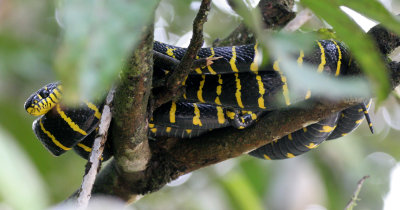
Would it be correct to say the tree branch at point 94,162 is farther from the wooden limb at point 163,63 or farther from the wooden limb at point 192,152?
the wooden limb at point 192,152

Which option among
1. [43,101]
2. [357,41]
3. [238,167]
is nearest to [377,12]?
[357,41]

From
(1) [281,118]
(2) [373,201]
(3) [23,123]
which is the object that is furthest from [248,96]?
(2) [373,201]

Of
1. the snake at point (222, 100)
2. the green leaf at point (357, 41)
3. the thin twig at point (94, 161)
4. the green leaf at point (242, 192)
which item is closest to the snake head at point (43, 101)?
the snake at point (222, 100)

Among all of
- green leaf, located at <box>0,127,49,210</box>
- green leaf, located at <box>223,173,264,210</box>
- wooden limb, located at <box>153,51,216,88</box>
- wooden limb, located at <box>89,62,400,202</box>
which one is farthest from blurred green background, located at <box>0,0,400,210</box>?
green leaf, located at <box>0,127,49,210</box>

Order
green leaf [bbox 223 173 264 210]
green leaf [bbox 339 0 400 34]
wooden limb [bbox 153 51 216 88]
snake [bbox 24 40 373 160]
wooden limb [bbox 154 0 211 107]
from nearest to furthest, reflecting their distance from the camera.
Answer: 1. green leaf [bbox 339 0 400 34]
2. wooden limb [bbox 154 0 211 107]
3. wooden limb [bbox 153 51 216 88]
4. snake [bbox 24 40 373 160]
5. green leaf [bbox 223 173 264 210]

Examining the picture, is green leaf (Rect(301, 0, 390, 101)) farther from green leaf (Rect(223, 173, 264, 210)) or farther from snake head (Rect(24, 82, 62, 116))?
green leaf (Rect(223, 173, 264, 210))
